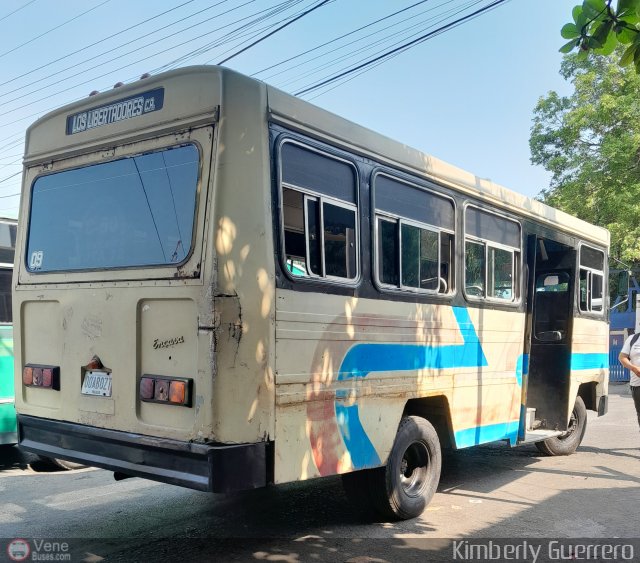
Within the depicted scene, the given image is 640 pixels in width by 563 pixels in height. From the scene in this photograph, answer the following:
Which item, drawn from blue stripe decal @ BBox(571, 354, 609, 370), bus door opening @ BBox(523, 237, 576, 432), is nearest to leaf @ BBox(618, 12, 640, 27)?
bus door opening @ BBox(523, 237, 576, 432)

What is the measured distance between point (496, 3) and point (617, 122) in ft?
43.3

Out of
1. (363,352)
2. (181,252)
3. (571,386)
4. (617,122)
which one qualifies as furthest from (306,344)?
(617,122)

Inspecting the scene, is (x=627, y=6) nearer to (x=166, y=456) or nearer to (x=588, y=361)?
(x=166, y=456)

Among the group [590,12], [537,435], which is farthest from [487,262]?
[590,12]

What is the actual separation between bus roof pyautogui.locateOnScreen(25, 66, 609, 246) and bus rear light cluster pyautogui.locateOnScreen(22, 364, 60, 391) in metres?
1.70

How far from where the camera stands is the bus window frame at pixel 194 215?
415cm

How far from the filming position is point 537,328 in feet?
29.1

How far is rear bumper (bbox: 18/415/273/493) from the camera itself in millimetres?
3877

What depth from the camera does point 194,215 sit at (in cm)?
421

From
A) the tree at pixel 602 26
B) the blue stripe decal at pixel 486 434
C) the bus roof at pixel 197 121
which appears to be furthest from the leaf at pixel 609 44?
the blue stripe decal at pixel 486 434

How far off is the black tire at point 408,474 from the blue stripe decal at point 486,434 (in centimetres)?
39

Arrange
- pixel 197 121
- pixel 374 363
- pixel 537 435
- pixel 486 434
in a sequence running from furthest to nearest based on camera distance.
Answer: pixel 537 435, pixel 486 434, pixel 374 363, pixel 197 121

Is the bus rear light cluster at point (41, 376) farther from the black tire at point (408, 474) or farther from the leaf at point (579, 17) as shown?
the leaf at point (579, 17)
